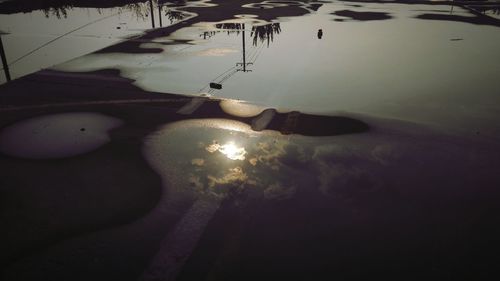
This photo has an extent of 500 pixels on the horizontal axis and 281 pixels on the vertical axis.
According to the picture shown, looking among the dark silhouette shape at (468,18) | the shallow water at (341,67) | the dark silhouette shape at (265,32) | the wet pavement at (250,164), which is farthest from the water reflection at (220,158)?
the dark silhouette shape at (468,18)

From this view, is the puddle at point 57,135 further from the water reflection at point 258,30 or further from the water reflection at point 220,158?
the water reflection at point 258,30

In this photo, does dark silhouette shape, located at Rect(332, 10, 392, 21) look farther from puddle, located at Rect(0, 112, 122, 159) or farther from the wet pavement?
puddle, located at Rect(0, 112, 122, 159)

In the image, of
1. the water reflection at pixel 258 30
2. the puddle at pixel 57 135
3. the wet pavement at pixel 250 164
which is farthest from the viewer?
the water reflection at pixel 258 30

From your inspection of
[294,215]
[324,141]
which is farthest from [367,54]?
[294,215]

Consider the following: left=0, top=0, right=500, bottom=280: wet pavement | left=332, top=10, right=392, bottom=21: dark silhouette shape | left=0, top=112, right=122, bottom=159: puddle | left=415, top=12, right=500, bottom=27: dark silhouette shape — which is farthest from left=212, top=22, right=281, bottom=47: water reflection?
left=415, top=12, right=500, bottom=27: dark silhouette shape

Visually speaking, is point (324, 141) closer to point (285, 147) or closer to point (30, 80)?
point (285, 147)

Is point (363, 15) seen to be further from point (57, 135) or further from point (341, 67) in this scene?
point (57, 135)
